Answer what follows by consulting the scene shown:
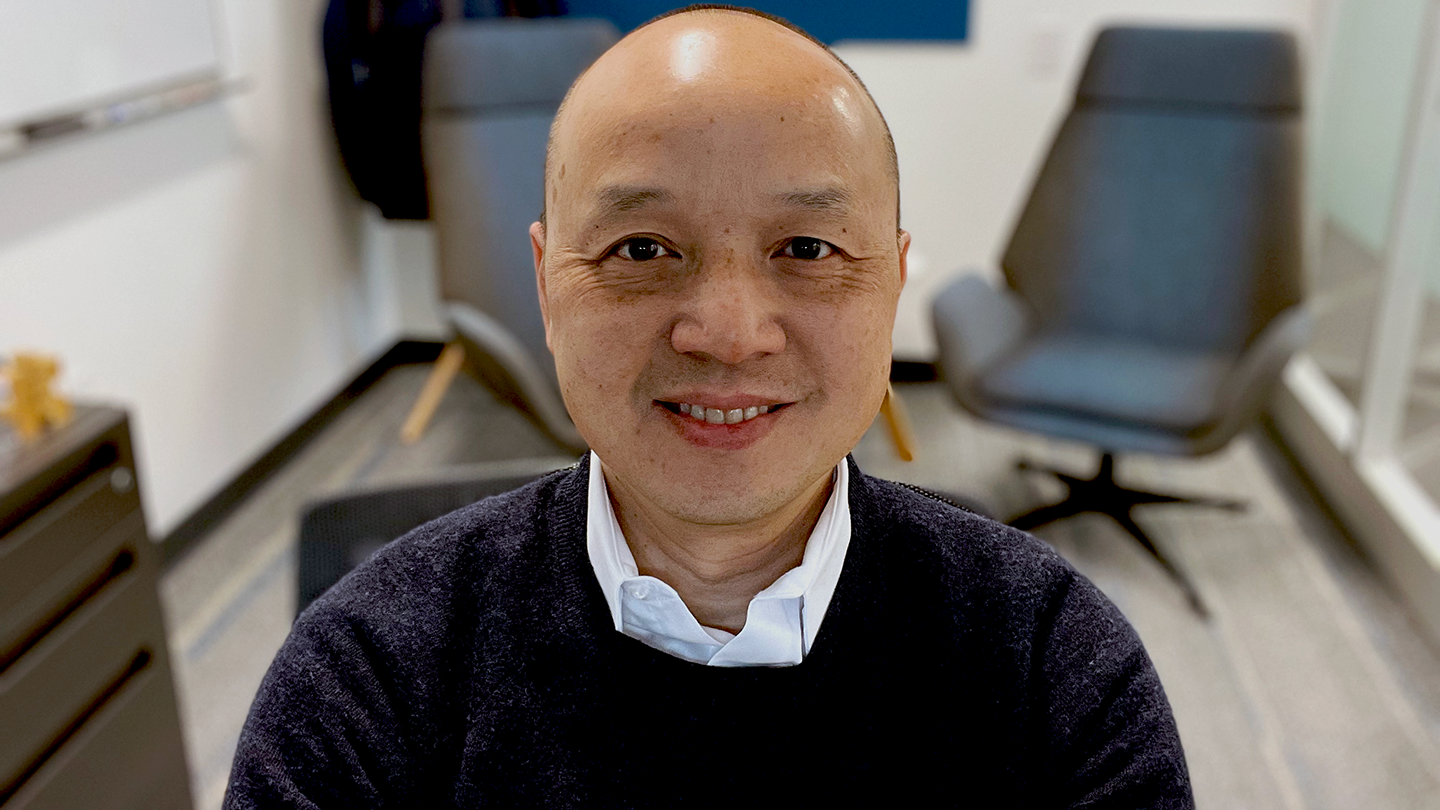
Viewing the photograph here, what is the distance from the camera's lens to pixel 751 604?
1.92 ft

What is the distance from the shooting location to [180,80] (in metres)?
2.49

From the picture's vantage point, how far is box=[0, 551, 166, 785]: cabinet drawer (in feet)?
4.73

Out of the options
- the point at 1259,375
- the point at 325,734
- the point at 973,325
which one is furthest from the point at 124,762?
the point at 1259,375

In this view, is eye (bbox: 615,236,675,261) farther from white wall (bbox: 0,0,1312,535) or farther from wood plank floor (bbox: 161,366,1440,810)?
white wall (bbox: 0,0,1312,535)

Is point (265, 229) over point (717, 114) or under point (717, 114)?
under

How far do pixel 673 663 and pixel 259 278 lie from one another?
8.63ft

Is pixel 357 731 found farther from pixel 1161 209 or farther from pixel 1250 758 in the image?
pixel 1161 209

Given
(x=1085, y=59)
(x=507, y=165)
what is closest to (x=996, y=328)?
(x=1085, y=59)

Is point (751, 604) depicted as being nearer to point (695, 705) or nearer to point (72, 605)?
point (695, 705)

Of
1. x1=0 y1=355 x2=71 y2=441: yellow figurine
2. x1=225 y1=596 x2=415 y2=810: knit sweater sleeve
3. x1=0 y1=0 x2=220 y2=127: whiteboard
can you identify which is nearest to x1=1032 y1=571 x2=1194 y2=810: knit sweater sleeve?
x1=225 y1=596 x2=415 y2=810: knit sweater sleeve

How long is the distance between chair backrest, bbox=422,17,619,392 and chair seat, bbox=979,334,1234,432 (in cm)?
116

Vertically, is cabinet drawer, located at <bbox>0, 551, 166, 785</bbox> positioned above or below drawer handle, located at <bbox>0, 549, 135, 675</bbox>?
below

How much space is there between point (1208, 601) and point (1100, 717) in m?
2.01

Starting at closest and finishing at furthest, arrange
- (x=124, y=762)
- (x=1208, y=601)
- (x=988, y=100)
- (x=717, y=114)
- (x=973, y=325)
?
(x=717, y=114), (x=124, y=762), (x=1208, y=601), (x=973, y=325), (x=988, y=100)
